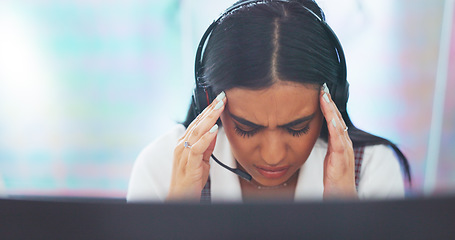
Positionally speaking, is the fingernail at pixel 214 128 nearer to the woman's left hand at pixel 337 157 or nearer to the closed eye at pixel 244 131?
the closed eye at pixel 244 131

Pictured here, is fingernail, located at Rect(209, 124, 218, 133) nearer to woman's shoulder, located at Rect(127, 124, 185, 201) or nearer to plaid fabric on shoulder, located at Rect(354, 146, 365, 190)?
woman's shoulder, located at Rect(127, 124, 185, 201)

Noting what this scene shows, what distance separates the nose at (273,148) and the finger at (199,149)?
0.32 ft

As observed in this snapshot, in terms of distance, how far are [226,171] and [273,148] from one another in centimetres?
14

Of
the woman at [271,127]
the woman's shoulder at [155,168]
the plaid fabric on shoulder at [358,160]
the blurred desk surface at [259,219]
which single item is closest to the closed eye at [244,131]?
the woman at [271,127]

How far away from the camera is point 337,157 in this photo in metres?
0.80

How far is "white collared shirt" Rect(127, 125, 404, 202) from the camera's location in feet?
2.74

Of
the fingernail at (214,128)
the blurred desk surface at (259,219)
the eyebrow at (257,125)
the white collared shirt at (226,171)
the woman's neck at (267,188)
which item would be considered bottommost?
the woman's neck at (267,188)

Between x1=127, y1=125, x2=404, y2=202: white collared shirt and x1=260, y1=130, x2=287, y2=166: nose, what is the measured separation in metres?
0.08

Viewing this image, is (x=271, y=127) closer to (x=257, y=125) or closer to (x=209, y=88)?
(x=257, y=125)

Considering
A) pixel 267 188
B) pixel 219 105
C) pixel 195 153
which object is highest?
pixel 219 105

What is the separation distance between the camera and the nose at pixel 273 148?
2.52ft

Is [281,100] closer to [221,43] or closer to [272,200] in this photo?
[221,43]

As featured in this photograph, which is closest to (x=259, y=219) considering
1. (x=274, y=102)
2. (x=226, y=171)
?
(x=274, y=102)

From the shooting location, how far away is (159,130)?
0.80 metres
